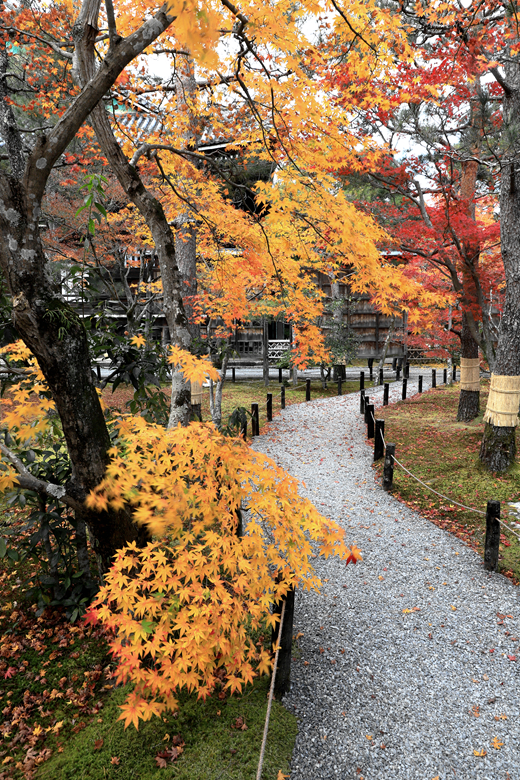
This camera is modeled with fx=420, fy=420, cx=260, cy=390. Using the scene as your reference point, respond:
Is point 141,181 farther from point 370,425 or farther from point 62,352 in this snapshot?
point 370,425

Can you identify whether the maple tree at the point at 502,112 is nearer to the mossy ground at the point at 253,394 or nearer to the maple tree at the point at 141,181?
the maple tree at the point at 141,181

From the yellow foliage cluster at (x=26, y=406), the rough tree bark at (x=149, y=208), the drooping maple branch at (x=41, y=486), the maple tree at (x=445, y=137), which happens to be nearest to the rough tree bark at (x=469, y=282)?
the maple tree at (x=445, y=137)

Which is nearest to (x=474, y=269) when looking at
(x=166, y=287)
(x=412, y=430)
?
(x=412, y=430)

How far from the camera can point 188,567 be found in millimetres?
3029

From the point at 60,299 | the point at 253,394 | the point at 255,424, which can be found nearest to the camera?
the point at 60,299

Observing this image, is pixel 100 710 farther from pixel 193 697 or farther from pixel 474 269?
pixel 474 269

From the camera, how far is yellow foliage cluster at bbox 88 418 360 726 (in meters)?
2.83

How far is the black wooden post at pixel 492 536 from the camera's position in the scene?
5020 millimetres

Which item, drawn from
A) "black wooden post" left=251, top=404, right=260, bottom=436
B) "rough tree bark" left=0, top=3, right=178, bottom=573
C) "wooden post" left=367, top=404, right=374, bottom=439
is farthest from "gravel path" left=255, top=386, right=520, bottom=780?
"black wooden post" left=251, top=404, right=260, bottom=436

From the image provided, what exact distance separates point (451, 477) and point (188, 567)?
599 cm

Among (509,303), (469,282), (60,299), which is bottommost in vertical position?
(60,299)

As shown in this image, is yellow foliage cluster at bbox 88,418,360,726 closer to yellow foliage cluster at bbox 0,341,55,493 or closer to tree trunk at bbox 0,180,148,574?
tree trunk at bbox 0,180,148,574

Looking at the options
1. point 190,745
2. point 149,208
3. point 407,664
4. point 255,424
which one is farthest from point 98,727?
point 255,424

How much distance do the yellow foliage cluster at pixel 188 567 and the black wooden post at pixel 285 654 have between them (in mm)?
146
